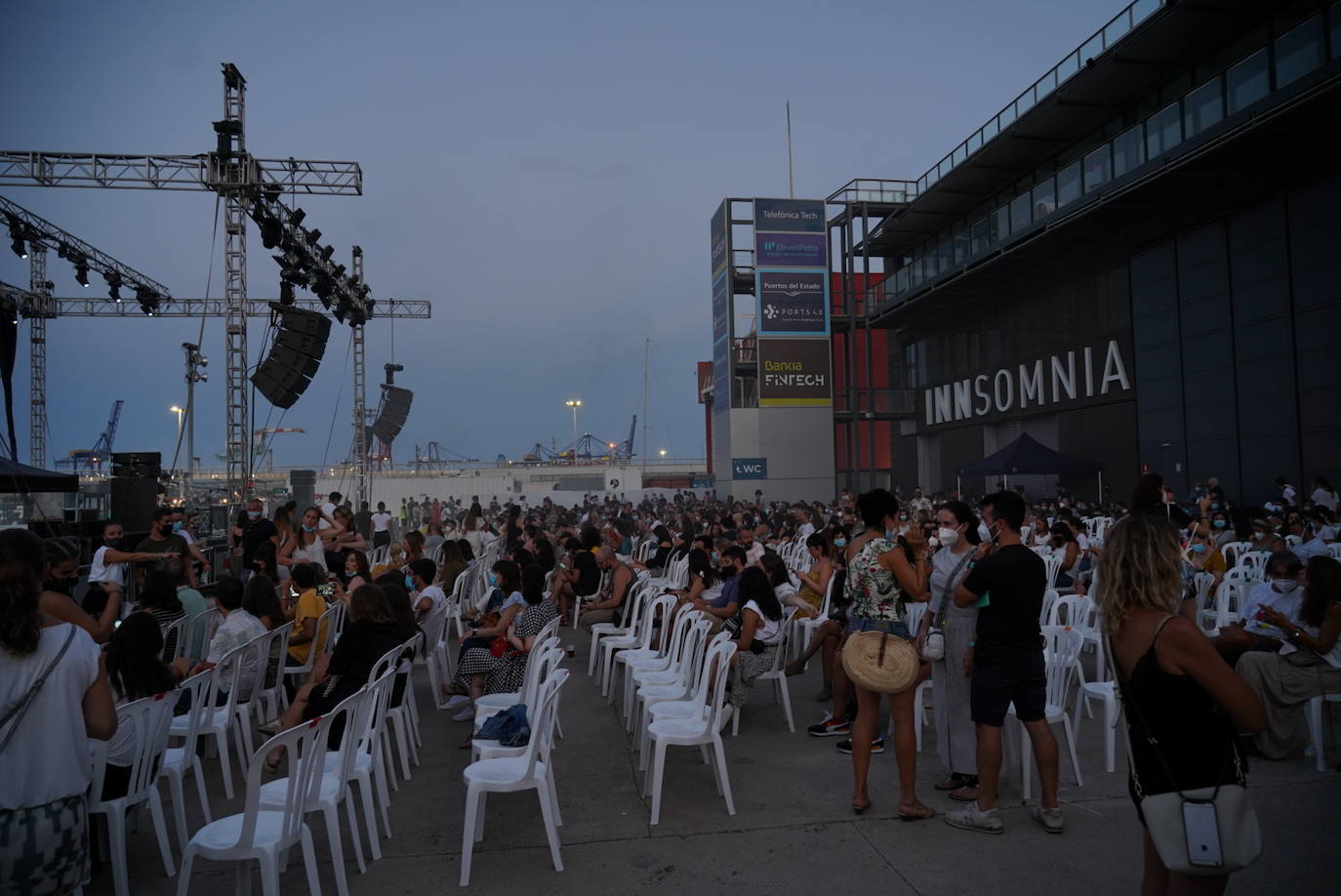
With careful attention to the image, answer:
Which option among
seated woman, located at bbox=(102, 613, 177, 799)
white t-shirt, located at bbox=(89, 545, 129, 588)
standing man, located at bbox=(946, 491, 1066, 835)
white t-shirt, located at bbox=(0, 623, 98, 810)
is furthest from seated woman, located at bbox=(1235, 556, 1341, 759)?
white t-shirt, located at bbox=(89, 545, 129, 588)

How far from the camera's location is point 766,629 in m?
5.85

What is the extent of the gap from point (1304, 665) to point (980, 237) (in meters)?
16.2

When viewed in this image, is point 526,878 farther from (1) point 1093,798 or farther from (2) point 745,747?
(1) point 1093,798

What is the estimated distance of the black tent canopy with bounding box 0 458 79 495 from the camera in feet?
29.2

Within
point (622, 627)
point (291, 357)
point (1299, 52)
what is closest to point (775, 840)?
point (622, 627)

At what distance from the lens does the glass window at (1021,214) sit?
57.6 feet

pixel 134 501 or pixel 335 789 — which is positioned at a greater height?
pixel 134 501

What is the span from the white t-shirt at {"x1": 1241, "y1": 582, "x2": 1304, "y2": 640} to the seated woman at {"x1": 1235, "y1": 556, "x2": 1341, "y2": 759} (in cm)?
23

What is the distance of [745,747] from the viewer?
5.54 m

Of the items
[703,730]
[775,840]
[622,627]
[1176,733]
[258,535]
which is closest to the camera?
[1176,733]

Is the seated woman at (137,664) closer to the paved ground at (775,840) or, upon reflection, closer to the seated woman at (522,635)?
the paved ground at (775,840)

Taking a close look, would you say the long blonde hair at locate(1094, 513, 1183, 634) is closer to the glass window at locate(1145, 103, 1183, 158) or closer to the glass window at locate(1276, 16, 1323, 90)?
the glass window at locate(1276, 16, 1323, 90)

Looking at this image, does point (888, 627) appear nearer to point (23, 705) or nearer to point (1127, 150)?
point (23, 705)

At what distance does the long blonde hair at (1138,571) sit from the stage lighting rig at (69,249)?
62.5ft
